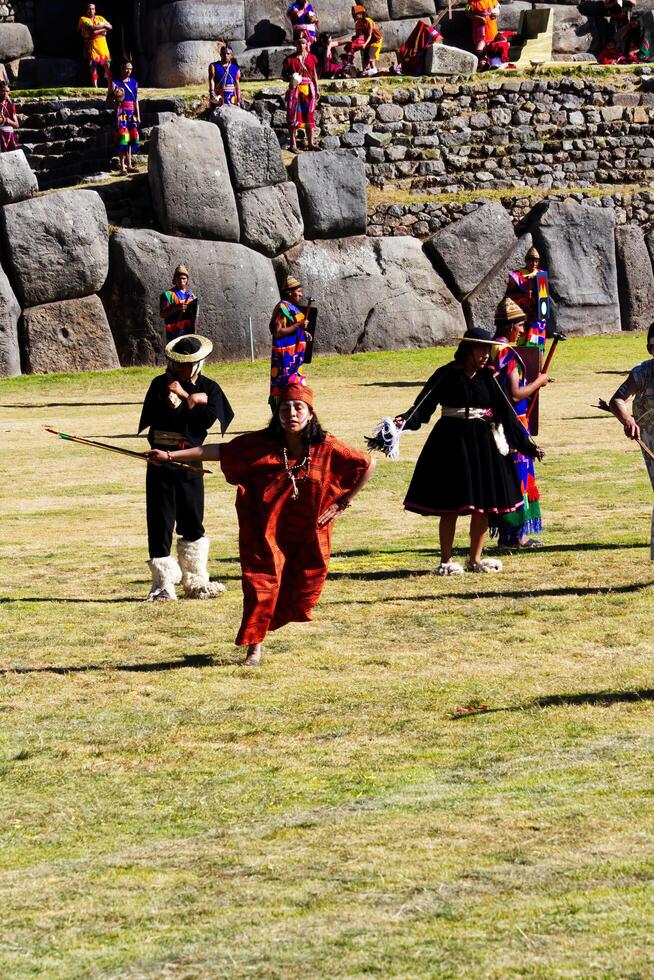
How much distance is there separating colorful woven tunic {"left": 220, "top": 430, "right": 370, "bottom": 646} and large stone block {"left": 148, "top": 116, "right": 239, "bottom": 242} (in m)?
17.6

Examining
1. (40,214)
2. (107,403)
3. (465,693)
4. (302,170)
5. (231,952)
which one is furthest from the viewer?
(302,170)

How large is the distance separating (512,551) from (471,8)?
24.2m

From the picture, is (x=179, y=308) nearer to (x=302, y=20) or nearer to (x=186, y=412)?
(x=186, y=412)

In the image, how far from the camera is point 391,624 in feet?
28.8

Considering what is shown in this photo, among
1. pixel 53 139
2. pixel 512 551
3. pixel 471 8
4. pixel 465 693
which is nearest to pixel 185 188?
pixel 53 139

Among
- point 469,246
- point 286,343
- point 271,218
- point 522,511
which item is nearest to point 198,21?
point 271,218

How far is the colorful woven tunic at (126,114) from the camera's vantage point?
87.9 feet

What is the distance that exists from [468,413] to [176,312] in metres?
8.65

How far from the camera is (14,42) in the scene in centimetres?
3244

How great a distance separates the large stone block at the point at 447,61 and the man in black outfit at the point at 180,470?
22581mm

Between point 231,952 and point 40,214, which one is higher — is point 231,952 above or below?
above

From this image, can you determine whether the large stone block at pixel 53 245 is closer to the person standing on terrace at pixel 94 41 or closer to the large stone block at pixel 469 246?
the large stone block at pixel 469 246

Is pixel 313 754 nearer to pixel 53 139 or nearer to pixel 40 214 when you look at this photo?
pixel 40 214

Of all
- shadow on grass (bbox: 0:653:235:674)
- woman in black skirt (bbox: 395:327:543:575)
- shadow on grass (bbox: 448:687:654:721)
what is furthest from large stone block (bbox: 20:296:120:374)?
shadow on grass (bbox: 448:687:654:721)
